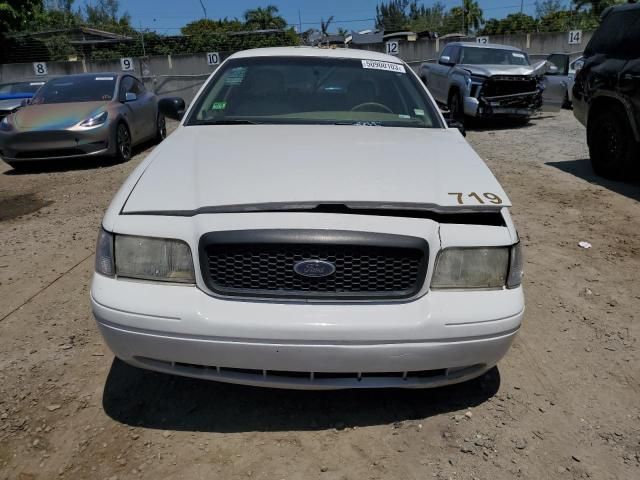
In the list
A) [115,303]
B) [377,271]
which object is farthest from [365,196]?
[115,303]

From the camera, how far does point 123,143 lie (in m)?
8.59

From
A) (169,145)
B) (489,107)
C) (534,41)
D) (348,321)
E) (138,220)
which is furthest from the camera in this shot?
(534,41)

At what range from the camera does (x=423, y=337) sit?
2.09m

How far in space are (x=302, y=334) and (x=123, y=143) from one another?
7489mm

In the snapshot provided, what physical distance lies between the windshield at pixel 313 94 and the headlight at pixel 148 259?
1.50m

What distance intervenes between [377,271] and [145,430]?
49.8 inches

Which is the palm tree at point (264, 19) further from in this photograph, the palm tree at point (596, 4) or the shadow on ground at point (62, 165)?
the shadow on ground at point (62, 165)

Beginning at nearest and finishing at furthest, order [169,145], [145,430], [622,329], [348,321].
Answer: [348,321] → [145,430] → [169,145] → [622,329]

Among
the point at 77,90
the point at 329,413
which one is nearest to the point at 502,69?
the point at 77,90

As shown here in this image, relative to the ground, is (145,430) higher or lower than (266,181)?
lower

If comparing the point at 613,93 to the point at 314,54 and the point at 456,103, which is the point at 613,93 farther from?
the point at 456,103

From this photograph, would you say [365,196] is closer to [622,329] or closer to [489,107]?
[622,329]

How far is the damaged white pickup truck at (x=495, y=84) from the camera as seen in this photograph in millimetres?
11164

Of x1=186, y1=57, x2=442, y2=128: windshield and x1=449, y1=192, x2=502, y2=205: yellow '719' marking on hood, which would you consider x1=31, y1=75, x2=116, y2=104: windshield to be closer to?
x1=186, y1=57, x2=442, y2=128: windshield
